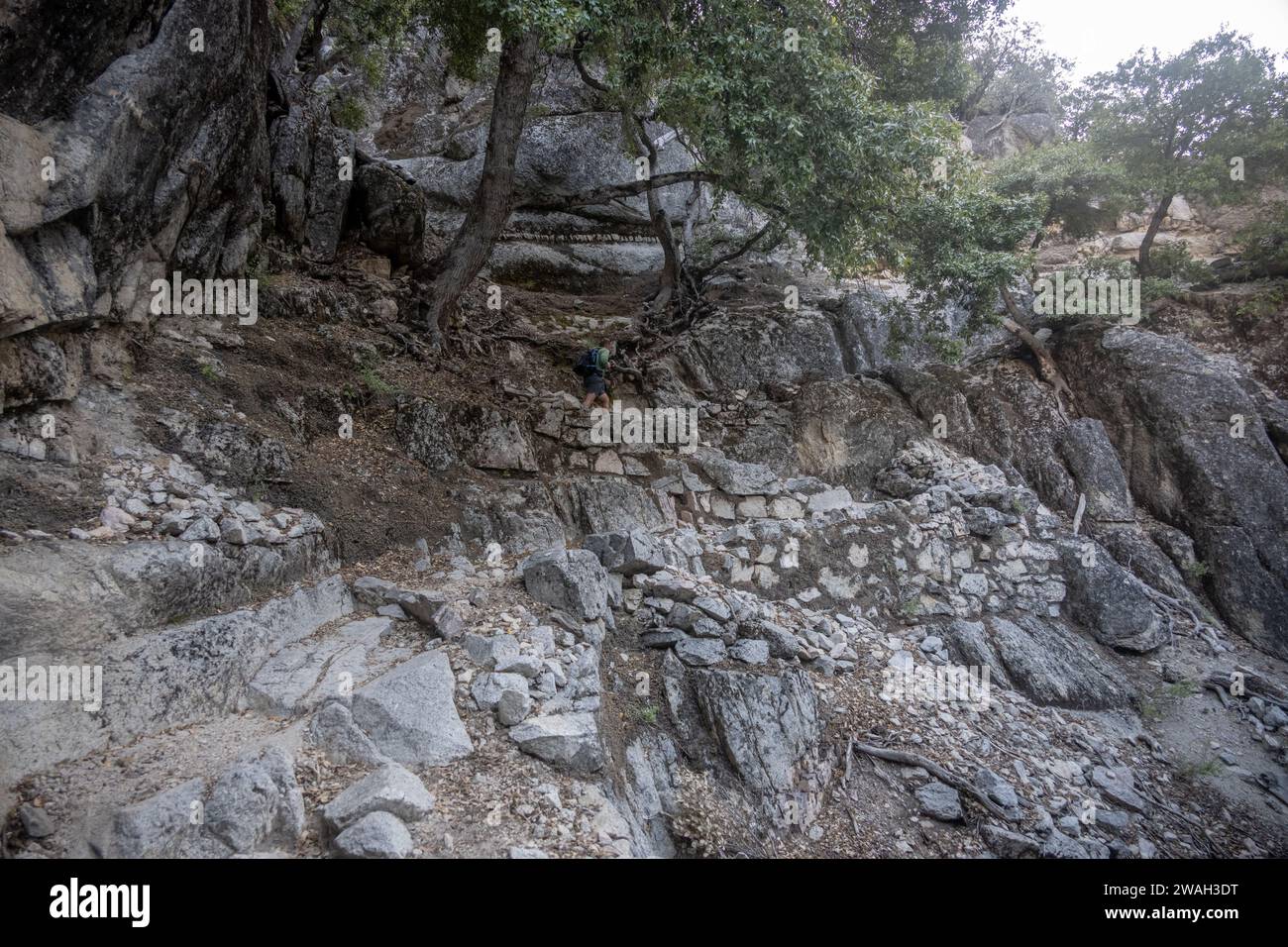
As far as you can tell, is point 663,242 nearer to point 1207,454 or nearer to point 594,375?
point 594,375

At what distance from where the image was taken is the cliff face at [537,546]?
4582mm

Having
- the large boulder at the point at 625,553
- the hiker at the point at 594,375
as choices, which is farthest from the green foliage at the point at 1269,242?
the large boulder at the point at 625,553

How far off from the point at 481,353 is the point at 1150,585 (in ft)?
37.8

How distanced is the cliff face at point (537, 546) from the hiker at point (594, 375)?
0.33 metres

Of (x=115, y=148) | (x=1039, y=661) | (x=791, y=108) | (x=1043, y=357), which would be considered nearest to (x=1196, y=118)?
(x=1043, y=357)

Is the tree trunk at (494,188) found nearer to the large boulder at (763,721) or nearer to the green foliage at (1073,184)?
the large boulder at (763,721)

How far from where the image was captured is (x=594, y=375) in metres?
10.4

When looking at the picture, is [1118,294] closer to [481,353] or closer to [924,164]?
[924,164]

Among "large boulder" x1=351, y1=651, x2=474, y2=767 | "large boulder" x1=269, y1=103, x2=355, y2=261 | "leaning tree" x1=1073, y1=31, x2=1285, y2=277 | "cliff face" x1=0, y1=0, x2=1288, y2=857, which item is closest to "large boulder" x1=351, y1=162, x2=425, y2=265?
"cliff face" x1=0, y1=0, x2=1288, y2=857

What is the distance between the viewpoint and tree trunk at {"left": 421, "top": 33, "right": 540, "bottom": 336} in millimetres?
9469

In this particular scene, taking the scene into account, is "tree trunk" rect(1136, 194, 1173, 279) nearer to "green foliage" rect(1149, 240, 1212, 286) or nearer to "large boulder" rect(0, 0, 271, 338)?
"green foliage" rect(1149, 240, 1212, 286)

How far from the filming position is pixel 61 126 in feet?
18.3

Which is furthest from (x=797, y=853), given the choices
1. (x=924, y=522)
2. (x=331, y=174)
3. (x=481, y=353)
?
(x=331, y=174)

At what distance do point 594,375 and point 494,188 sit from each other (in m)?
3.37
